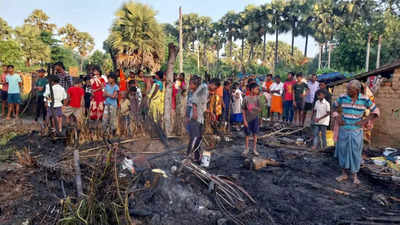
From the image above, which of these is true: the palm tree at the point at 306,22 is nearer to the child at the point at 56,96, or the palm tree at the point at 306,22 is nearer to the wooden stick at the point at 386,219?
the child at the point at 56,96

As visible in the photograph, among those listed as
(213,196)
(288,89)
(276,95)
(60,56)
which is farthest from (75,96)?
(60,56)

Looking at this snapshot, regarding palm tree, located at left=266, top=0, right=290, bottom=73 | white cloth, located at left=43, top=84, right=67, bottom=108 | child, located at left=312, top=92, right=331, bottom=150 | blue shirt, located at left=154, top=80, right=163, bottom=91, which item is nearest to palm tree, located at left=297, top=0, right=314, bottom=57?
palm tree, located at left=266, top=0, right=290, bottom=73

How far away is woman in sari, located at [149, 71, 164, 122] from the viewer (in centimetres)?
716

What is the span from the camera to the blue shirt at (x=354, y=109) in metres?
4.56

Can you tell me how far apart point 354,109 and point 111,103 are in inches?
214

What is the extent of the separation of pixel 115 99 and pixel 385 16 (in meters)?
30.3

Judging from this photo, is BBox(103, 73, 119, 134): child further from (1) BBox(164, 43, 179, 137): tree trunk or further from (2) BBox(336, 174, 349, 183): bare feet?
(2) BBox(336, 174, 349, 183): bare feet

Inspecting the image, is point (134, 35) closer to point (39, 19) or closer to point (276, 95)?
point (276, 95)

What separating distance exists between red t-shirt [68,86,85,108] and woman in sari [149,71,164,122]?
182cm

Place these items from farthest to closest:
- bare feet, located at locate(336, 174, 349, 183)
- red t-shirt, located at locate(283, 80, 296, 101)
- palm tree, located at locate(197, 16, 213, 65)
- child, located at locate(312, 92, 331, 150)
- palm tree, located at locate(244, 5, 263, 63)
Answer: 1. palm tree, located at locate(197, 16, 213, 65)
2. palm tree, located at locate(244, 5, 263, 63)
3. red t-shirt, located at locate(283, 80, 296, 101)
4. child, located at locate(312, 92, 331, 150)
5. bare feet, located at locate(336, 174, 349, 183)

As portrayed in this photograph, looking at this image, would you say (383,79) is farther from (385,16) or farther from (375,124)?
(385,16)

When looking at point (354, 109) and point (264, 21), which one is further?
point (264, 21)

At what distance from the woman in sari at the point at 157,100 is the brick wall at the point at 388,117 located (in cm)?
587

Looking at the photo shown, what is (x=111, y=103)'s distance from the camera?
7.10m
